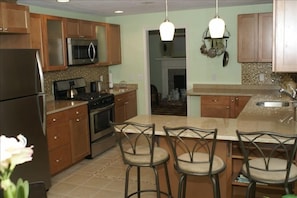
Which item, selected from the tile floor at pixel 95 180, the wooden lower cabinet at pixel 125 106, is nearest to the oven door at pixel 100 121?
the wooden lower cabinet at pixel 125 106

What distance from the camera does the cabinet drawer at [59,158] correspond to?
13.4 ft

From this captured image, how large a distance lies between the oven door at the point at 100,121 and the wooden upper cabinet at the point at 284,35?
10.1 ft

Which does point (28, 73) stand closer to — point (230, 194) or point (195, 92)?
point (230, 194)

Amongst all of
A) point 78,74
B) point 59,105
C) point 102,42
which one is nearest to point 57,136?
point 59,105

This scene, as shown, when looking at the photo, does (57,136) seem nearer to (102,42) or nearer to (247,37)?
(102,42)

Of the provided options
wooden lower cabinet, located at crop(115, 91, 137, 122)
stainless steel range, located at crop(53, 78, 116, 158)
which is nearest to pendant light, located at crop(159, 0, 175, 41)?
stainless steel range, located at crop(53, 78, 116, 158)

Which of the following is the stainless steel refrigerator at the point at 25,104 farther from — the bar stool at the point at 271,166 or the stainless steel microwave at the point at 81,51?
the bar stool at the point at 271,166

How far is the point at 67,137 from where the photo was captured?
4379mm

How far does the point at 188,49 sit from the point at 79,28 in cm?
207

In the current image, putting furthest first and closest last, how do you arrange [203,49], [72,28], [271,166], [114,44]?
[114,44], [203,49], [72,28], [271,166]

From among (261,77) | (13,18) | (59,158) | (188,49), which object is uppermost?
(13,18)

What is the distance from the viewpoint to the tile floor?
3.71 meters

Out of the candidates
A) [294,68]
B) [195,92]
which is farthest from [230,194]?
[195,92]

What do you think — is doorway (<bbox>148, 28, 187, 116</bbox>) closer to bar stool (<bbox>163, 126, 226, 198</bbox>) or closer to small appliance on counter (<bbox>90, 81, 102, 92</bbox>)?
small appliance on counter (<bbox>90, 81, 102, 92</bbox>)
